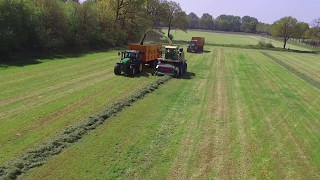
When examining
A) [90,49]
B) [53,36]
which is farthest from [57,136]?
[90,49]

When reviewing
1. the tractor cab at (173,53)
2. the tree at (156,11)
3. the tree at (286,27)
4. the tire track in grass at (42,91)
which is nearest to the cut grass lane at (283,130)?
the tractor cab at (173,53)

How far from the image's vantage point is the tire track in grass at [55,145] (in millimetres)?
8804

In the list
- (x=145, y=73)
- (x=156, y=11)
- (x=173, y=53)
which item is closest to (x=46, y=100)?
(x=145, y=73)

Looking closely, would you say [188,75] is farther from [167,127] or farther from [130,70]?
[167,127]

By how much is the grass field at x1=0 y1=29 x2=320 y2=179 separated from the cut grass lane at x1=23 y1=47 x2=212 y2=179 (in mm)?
31

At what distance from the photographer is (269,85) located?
2411 centimetres

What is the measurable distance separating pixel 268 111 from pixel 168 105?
210 inches

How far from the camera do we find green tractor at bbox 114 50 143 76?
24.0 metres

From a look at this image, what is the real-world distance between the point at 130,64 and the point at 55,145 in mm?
14257

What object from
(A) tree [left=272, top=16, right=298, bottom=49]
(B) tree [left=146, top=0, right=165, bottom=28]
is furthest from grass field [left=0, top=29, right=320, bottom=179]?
(A) tree [left=272, top=16, right=298, bottom=49]

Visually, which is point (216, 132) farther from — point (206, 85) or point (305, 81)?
point (305, 81)

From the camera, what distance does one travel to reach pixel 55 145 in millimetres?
10539

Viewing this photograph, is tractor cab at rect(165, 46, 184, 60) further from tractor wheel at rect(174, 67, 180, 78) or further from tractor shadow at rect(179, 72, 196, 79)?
tractor shadow at rect(179, 72, 196, 79)

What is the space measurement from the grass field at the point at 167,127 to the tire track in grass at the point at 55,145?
286 mm
